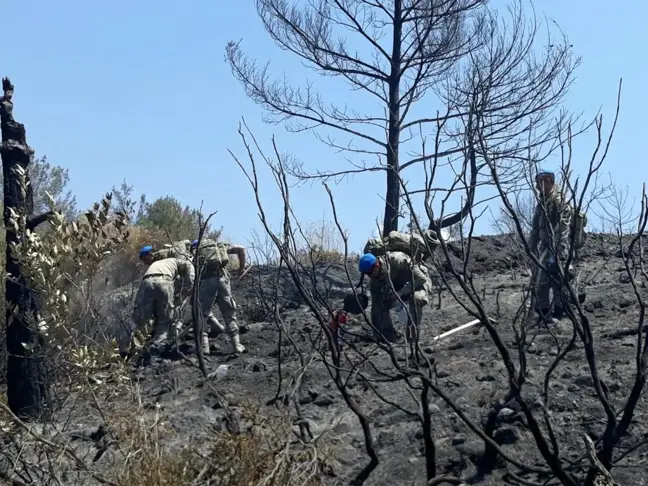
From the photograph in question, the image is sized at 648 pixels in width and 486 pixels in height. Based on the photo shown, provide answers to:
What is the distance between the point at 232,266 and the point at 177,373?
6.49 m

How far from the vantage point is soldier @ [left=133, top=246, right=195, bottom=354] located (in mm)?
11781

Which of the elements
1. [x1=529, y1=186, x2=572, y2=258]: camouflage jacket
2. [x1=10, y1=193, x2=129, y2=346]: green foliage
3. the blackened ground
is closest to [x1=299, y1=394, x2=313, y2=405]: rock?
the blackened ground

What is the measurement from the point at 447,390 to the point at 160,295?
15.4 ft

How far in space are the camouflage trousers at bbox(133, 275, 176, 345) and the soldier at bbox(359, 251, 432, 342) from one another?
2577 mm

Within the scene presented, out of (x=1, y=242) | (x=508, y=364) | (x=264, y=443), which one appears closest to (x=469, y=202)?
(x=508, y=364)

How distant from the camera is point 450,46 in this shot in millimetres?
16625

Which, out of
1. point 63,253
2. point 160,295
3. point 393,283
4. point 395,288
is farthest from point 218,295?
point 63,253

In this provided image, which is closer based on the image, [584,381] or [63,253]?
[63,253]

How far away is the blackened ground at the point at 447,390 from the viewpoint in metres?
6.56

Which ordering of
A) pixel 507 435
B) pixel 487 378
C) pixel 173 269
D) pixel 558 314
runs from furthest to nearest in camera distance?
pixel 173 269 → pixel 558 314 → pixel 487 378 → pixel 507 435

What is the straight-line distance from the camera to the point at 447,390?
820 cm

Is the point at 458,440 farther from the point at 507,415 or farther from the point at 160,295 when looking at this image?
the point at 160,295

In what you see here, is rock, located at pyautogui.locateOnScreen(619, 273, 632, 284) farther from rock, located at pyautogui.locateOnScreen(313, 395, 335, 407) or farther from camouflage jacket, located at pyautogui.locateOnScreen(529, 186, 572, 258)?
rock, located at pyautogui.locateOnScreen(313, 395, 335, 407)

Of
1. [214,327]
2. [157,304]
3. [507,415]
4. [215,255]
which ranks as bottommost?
[507,415]
